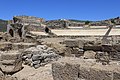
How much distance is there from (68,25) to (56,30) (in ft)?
11.5

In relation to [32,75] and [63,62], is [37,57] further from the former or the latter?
[63,62]

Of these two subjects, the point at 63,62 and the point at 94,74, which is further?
the point at 63,62

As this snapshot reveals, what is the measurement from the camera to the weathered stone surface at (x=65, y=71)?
3717mm

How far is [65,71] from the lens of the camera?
3852 millimetres

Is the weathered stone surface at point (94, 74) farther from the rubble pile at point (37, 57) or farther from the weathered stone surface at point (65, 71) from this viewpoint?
the rubble pile at point (37, 57)

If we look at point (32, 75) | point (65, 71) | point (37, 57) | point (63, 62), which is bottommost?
point (32, 75)

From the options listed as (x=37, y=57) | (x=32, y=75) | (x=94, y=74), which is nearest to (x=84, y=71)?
(x=94, y=74)

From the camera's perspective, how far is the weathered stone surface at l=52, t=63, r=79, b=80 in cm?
372

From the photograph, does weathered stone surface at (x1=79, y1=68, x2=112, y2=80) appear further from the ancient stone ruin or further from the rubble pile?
the rubble pile

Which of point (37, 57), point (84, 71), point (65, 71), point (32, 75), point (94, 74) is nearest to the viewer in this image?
A: point (94, 74)

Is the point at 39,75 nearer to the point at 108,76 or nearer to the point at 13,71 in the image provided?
the point at 13,71

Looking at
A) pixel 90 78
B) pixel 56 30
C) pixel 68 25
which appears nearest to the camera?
pixel 90 78

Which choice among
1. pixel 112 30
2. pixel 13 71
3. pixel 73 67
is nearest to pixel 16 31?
pixel 112 30

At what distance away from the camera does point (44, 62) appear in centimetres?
681
